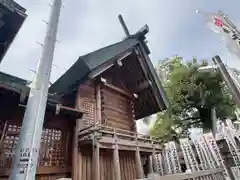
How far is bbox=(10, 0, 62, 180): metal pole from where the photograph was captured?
2283mm

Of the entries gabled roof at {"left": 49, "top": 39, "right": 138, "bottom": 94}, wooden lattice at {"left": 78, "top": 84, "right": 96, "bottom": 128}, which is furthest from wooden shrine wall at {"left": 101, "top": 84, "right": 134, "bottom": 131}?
gabled roof at {"left": 49, "top": 39, "right": 138, "bottom": 94}

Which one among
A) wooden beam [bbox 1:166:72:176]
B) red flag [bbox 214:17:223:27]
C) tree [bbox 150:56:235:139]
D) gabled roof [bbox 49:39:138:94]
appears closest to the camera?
wooden beam [bbox 1:166:72:176]

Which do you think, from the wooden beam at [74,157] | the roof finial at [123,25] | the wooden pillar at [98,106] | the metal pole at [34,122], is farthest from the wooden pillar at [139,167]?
the roof finial at [123,25]

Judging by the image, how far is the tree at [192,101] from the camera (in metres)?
16.0

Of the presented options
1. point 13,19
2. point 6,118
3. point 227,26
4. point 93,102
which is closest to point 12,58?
point 13,19

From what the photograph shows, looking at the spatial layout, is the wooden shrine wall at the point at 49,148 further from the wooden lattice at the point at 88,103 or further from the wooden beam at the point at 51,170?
the wooden lattice at the point at 88,103

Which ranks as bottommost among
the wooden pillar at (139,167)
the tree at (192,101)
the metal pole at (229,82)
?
the wooden pillar at (139,167)

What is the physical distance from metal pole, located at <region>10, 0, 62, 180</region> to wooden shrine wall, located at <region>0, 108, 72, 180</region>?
9.30ft

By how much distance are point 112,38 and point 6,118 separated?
30.2 feet

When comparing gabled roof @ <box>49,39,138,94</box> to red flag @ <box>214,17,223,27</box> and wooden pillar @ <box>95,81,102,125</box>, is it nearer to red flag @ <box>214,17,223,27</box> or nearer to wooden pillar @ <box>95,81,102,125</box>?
wooden pillar @ <box>95,81,102,125</box>

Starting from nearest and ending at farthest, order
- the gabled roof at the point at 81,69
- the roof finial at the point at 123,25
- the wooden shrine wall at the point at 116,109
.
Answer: the gabled roof at the point at 81,69 → the wooden shrine wall at the point at 116,109 → the roof finial at the point at 123,25

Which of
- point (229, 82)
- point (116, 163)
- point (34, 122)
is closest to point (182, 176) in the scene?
point (116, 163)

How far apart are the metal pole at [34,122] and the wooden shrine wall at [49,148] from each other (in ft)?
9.30

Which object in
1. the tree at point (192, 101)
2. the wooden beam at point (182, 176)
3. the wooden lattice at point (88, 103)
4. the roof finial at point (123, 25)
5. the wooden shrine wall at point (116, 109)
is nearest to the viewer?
the wooden beam at point (182, 176)
